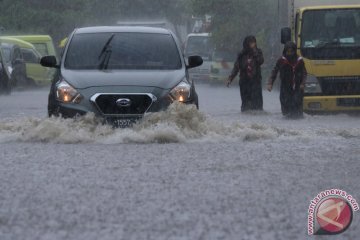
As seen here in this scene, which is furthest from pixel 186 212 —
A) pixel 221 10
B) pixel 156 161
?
pixel 221 10

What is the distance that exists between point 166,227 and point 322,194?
60.0 inches

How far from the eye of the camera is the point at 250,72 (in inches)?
792

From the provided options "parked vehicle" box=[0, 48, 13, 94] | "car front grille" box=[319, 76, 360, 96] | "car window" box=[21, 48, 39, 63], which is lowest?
"car window" box=[21, 48, 39, 63]

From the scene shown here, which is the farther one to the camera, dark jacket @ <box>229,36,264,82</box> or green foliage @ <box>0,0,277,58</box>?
green foliage @ <box>0,0,277,58</box>

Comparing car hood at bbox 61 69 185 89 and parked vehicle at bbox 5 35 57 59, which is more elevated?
car hood at bbox 61 69 185 89

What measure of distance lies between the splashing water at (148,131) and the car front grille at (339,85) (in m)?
6.77

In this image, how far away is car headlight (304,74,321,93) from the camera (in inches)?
763

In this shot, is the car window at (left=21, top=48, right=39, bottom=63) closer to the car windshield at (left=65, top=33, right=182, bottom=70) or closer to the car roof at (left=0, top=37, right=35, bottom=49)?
the car roof at (left=0, top=37, right=35, bottom=49)

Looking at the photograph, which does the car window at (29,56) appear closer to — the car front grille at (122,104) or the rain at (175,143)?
the rain at (175,143)

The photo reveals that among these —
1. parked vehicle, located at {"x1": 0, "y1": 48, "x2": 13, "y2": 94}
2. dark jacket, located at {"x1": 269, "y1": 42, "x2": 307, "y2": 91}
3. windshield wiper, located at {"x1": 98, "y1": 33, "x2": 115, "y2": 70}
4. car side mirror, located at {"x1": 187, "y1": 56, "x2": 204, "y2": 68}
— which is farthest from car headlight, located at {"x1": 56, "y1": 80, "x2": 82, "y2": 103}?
parked vehicle, located at {"x1": 0, "y1": 48, "x2": 13, "y2": 94}

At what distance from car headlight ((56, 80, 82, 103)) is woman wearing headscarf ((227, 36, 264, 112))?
7714 millimetres

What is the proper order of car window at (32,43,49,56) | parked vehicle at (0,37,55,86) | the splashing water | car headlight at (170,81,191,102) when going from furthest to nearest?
car window at (32,43,49,56) → parked vehicle at (0,37,55,86) → car headlight at (170,81,191,102) → the splashing water

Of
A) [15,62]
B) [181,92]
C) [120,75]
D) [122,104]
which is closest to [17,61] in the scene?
[15,62]

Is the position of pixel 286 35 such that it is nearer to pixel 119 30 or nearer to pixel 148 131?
pixel 119 30
